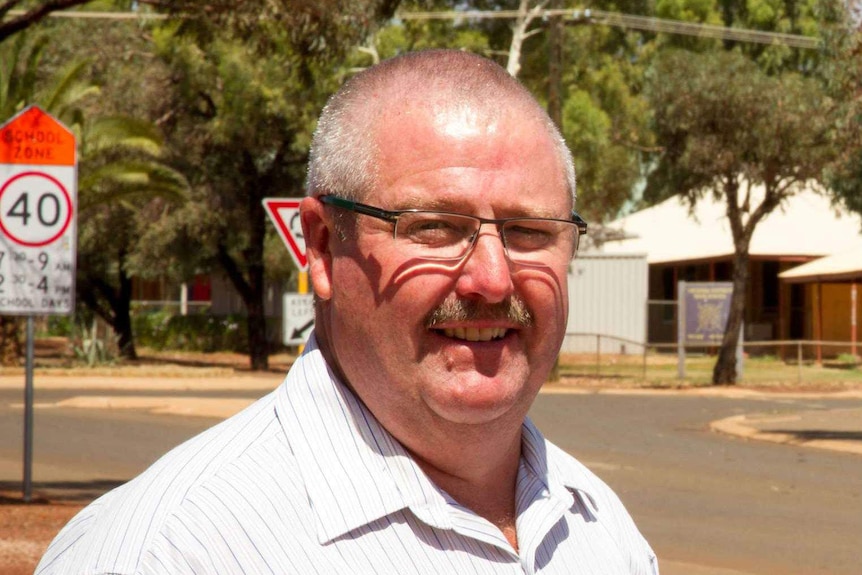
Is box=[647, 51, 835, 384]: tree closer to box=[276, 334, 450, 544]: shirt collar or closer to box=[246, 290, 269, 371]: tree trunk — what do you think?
box=[246, 290, 269, 371]: tree trunk

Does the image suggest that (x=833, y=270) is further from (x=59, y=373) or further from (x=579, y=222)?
(x=579, y=222)

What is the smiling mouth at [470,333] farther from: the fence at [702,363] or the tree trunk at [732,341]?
the tree trunk at [732,341]

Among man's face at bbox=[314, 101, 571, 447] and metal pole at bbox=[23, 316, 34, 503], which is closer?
man's face at bbox=[314, 101, 571, 447]

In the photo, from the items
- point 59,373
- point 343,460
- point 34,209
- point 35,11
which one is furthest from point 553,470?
point 59,373

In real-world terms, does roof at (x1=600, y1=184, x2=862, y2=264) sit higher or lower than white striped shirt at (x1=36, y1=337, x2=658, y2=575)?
higher

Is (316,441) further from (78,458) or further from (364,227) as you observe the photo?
(78,458)

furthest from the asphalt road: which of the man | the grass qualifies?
the man

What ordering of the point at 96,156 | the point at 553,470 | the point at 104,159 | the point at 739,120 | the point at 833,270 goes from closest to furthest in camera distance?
the point at 553,470
the point at 739,120
the point at 96,156
the point at 104,159
the point at 833,270

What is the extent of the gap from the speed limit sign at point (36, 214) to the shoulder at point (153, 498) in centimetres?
899

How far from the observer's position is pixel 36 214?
10812mm

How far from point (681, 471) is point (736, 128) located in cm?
1538

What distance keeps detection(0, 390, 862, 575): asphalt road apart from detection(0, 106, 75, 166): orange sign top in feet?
9.63

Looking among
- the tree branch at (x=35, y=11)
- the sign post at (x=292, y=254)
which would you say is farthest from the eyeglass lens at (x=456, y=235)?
the sign post at (x=292, y=254)

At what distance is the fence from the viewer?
3253cm
